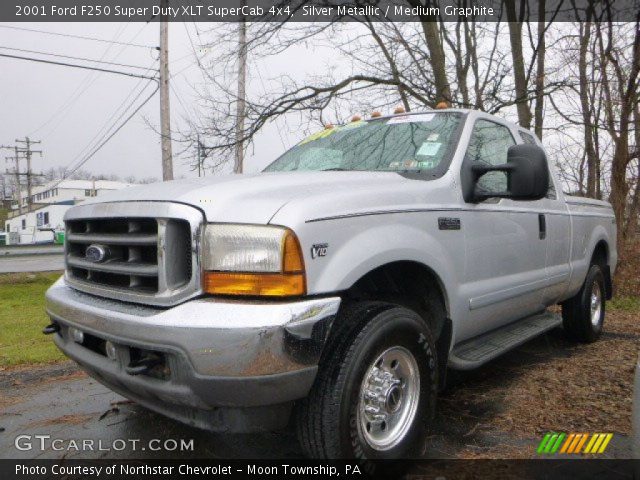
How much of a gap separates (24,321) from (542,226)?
6.89 m

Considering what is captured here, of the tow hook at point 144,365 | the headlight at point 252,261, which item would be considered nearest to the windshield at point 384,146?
the headlight at point 252,261

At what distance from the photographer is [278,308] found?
192cm

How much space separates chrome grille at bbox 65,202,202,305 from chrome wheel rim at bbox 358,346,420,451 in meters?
0.92

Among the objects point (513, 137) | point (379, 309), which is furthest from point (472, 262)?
point (513, 137)

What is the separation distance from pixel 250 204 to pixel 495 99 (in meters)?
8.17

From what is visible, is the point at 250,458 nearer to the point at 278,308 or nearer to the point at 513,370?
the point at 278,308

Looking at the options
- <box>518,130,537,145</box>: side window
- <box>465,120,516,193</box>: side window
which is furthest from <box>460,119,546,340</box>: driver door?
<box>518,130,537,145</box>: side window

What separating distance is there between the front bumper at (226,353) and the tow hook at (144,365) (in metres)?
0.04

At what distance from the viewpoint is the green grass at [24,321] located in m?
5.06

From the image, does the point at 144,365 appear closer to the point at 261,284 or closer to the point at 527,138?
the point at 261,284

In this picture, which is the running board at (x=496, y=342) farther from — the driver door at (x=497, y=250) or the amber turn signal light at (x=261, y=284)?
the amber turn signal light at (x=261, y=284)

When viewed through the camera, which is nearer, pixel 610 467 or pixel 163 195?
pixel 163 195

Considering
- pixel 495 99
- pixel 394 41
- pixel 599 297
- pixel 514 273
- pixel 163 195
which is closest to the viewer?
pixel 163 195

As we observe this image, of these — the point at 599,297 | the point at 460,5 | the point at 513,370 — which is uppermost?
the point at 460,5
